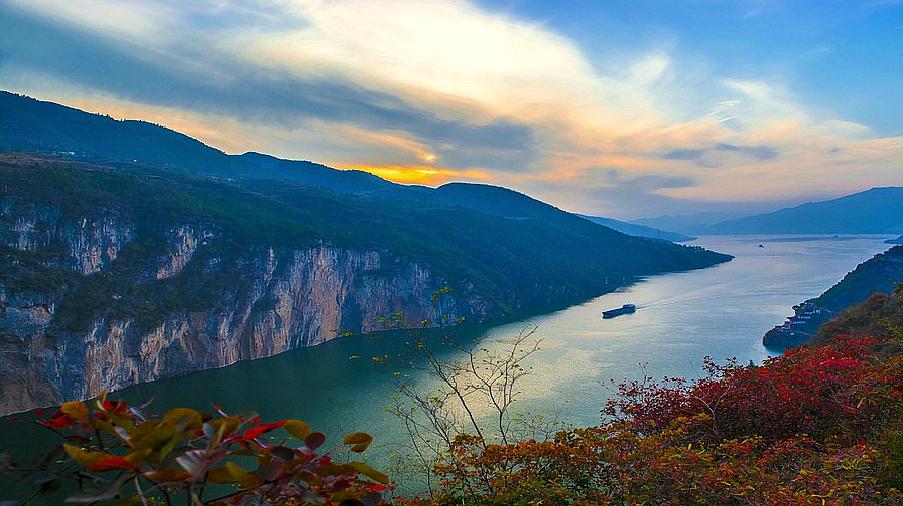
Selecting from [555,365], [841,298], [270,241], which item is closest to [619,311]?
[841,298]

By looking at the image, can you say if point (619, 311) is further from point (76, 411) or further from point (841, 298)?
point (76, 411)

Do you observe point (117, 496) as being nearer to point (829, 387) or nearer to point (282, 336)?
point (829, 387)

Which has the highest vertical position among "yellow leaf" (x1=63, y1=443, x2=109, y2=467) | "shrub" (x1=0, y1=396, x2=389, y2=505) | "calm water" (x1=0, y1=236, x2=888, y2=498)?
"yellow leaf" (x1=63, y1=443, x2=109, y2=467)

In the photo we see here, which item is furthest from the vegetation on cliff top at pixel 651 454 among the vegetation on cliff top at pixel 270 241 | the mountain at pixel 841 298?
the vegetation on cliff top at pixel 270 241

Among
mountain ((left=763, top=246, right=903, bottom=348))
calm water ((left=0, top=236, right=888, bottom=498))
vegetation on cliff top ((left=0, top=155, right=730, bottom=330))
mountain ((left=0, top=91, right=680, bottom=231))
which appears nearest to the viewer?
calm water ((left=0, top=236, right=888, bottom=498))

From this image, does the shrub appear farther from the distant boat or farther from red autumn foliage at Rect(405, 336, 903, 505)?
the distant boat

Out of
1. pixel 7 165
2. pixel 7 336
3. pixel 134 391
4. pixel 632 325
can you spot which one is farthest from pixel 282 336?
pixel 632 325

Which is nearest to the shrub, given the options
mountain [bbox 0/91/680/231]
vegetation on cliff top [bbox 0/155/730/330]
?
vegetation on cliff top [bbox 0/155/730/330]
